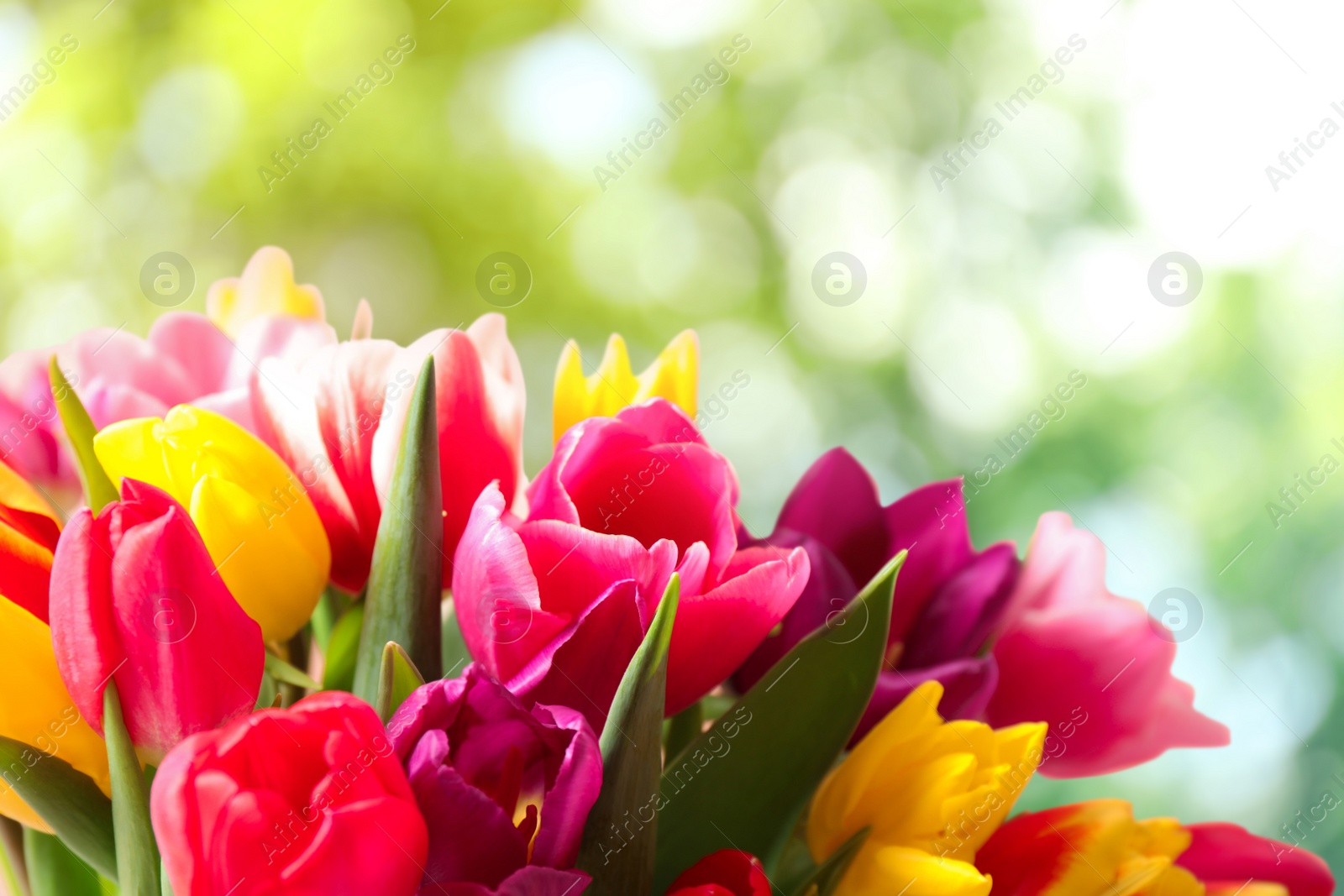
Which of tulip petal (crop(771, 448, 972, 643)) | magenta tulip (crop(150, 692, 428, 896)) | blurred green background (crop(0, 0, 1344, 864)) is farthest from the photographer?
blurred green background (crop(0, 0, 1344, 864))

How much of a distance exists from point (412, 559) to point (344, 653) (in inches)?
1.7

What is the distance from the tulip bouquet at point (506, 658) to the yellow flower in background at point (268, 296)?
2 cm

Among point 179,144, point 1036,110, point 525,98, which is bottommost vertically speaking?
point 179,144

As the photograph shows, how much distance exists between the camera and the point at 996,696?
0.90 ft

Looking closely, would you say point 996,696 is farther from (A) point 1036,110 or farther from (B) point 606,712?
(A) point 1036,110

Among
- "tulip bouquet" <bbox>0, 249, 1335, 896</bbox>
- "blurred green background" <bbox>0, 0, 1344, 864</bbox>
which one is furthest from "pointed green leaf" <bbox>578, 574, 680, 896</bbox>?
"blurred green background" <bbox>0, 0, 1344, 864</bbox>

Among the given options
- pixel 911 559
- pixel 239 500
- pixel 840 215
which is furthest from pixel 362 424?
pixel 840 215

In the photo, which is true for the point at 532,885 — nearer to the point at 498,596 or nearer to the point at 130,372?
the point at 498,596

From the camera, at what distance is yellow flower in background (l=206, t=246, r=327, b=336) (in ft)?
1.00

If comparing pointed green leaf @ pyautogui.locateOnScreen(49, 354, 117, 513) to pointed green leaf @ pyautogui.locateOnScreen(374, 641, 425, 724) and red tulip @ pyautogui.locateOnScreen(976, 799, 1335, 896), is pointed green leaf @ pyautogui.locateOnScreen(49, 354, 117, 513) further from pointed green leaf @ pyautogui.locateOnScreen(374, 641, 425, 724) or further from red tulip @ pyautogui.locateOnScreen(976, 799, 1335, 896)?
red tulip @ pyautogui.locateOnScreen(976, 799, 1335, 896)

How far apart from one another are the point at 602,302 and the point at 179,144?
108 cm

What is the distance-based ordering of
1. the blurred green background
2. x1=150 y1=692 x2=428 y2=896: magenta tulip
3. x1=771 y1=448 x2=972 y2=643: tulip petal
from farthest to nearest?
the blurred green background < x1=771 y1=448 x2=972 y2=643: tulip petal < x1=150 y1=692 x2=428 y2=896: magenta tulip

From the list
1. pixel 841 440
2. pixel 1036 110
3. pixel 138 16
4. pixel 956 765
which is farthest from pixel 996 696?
pixel 138 16

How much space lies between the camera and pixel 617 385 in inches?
10.9
